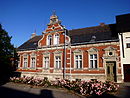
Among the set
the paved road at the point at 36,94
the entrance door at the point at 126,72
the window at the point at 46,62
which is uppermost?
the window at the point at 46,62

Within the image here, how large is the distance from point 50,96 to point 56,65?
1037 centimetres

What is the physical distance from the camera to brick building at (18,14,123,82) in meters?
17.3

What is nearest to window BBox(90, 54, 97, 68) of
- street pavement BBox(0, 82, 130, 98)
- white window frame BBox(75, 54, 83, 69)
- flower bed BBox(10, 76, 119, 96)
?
white window frame BBox(75, 54, 83, 69)

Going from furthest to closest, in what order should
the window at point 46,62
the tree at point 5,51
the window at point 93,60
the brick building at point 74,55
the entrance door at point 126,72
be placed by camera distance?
the window at point 46,62
the window at point 93,60
the brick building at point 74,55
the entrance door at point 126,72
the tree at point 5,51

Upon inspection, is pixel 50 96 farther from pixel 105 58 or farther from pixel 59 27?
pixel 59 27

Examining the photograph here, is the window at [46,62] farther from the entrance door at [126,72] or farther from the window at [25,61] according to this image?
the entrance door at [126,72]

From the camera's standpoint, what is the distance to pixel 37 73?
22.3 m

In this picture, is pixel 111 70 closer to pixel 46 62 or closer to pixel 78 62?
pixel 78 62

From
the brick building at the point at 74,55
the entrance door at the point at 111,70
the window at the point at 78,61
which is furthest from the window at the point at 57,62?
the entrance door at the point at 111,70

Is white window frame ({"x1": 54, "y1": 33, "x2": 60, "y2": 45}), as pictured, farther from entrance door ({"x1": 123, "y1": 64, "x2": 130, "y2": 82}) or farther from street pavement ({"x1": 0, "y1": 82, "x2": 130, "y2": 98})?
entrance door ({"x1": 123, "y1": 64, "x2": 130, "y2": 82})

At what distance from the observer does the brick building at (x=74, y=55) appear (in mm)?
17266

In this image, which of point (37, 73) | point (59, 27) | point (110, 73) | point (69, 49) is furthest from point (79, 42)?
point (37, 73)

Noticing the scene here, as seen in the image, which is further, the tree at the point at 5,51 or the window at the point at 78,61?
the window at the point at 78,61

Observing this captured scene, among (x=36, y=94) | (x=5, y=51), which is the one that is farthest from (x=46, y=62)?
(x=36, y=94)
